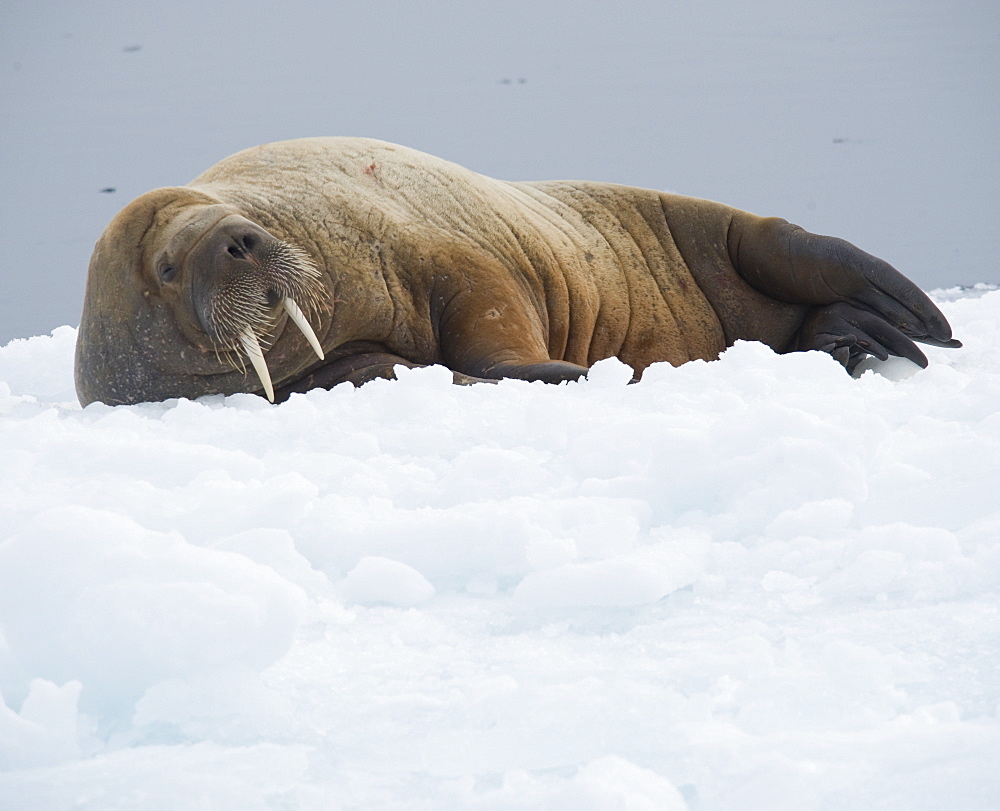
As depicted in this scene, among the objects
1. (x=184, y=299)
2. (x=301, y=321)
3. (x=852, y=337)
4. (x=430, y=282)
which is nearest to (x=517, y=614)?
(x=301, y=321)

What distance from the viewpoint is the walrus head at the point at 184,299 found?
3.81 meters

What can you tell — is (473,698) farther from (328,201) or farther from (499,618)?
(328,201)

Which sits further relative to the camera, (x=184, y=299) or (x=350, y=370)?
(x=350, y=370)

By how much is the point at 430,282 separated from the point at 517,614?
2.48m

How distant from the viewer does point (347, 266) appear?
4.38m

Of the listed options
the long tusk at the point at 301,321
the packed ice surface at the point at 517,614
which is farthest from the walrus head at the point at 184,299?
Answer: the packed ice surface at the point at 517,614

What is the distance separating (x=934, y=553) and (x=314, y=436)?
67.3 inches

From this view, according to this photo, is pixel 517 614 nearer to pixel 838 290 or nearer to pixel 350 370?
pixel 350 370

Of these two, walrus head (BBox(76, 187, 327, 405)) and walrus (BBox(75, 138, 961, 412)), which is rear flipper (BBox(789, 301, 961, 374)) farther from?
walrus head (BBox(76, 187, 327, 405))

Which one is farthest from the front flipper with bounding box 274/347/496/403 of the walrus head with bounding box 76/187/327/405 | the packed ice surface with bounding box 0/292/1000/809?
the packed ice surface with bounding box 0/292/1000/809

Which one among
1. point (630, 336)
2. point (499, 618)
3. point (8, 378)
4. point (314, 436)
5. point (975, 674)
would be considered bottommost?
point (8, 378)

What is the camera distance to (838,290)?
17.7 feet

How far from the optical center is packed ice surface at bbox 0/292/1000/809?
1.70m

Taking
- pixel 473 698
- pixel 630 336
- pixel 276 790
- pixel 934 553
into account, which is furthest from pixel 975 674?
pixel 630 336
